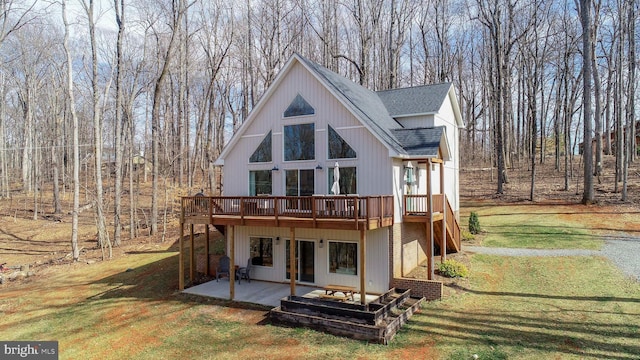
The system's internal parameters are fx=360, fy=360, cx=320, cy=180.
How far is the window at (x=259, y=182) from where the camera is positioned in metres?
15.3

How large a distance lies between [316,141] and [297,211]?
329 cm

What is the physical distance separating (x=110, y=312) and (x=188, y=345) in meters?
4.61

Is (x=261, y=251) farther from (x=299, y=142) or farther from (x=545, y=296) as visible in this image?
(x=545, y=296)

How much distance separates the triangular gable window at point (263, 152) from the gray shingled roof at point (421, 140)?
17.4ft

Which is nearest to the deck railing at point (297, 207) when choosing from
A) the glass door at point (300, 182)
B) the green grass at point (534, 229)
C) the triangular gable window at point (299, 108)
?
the glass door at point (300, 182)

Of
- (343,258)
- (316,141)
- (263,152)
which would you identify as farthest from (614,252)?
(263,152)

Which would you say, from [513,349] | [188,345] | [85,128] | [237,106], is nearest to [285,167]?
[188,345]

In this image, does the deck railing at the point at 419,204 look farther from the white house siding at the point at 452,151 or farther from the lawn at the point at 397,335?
the white house siding at the point at 452,151

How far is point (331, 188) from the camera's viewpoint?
551 inches

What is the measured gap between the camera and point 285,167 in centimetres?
1493

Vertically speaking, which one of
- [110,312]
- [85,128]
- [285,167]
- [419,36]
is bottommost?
[110,312]

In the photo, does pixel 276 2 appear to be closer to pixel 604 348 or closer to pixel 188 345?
pixel 188 345

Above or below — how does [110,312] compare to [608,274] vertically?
below

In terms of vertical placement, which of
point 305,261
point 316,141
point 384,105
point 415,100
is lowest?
point 305,261
